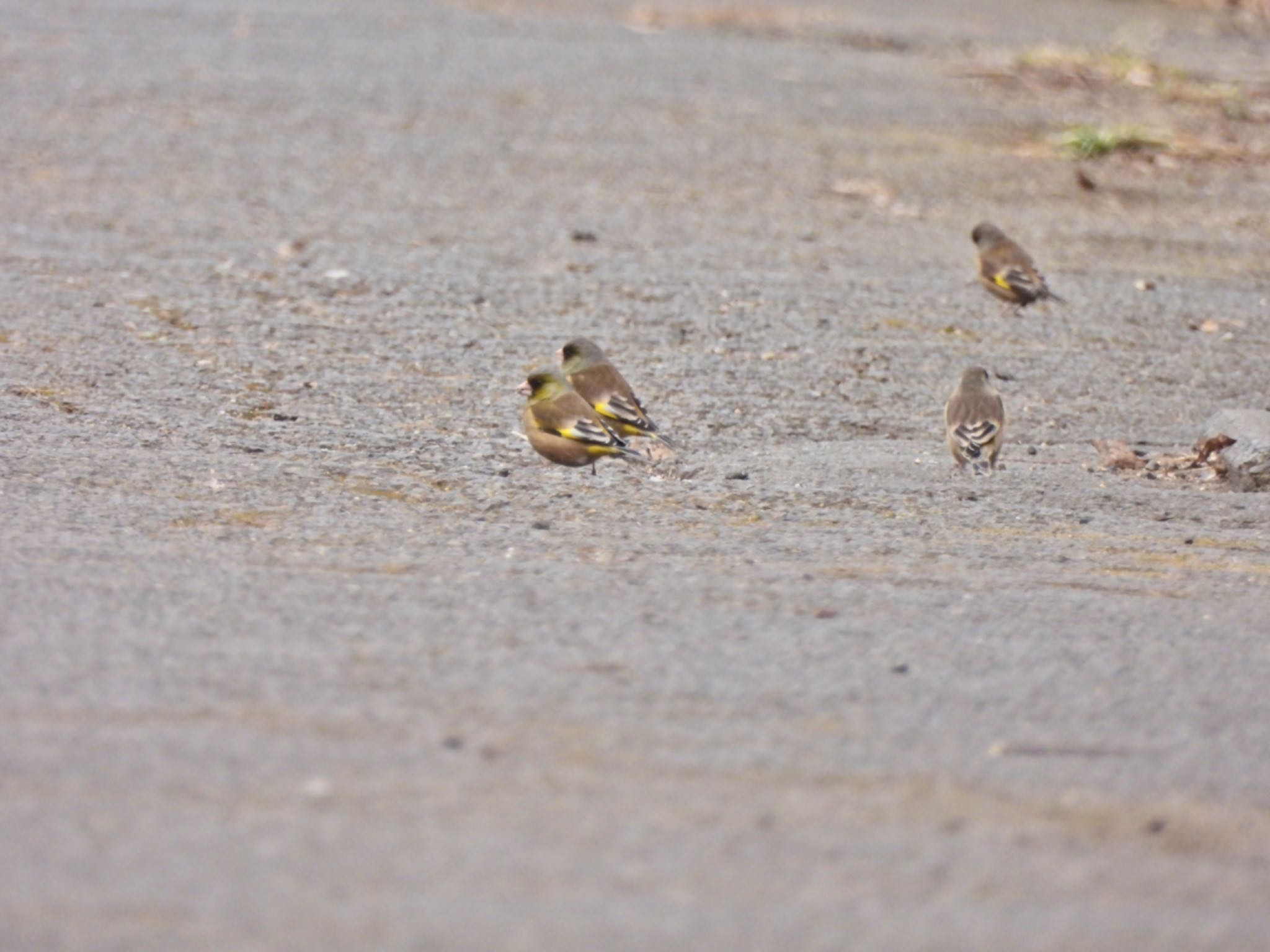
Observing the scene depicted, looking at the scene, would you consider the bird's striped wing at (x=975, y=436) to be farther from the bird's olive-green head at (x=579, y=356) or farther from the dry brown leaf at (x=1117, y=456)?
the bird's olive-green head at (x=579, y=356)

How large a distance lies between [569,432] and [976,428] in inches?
71.2

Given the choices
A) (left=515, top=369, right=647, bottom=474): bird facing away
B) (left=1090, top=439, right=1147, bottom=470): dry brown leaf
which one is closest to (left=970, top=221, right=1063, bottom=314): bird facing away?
(left=1090, top=439, right=1147, bottom=470): dry brown leaf

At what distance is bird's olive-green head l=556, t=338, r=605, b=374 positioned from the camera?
8.71 m

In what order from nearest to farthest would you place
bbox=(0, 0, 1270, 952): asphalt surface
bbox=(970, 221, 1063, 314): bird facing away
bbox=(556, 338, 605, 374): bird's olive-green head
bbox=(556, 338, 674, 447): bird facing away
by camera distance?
bbox=(0, 0, 1270, 952): asphalt surface < bbox=(556, 338, 674, 447): bird facing away < bbox=(556, 338, 605, 374): bird's olive-green head < bbox=(970, 221, 1063, 314): bird facing away

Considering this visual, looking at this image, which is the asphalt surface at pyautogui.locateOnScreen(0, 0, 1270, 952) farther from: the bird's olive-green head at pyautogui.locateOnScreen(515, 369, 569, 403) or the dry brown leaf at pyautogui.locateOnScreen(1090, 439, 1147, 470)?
the bird's olive-green head at pyautogui.locateOnScreen(515, 369, 569, 403)

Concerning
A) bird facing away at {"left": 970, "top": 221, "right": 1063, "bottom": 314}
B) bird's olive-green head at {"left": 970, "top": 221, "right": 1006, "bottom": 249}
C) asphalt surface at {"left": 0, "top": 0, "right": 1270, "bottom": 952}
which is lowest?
asphalt surface at {"left": 0, "top": 0, "right": 1270, "bottom": 952}

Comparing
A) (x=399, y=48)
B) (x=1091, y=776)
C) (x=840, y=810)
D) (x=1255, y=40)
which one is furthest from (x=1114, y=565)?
(x=1255, y=40)

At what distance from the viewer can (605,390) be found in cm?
838

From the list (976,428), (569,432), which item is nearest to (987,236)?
(976,428)

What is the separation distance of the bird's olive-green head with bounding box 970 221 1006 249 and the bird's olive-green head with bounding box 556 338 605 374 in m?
3.26

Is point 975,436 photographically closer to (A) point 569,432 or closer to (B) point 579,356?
(A) point 569,432

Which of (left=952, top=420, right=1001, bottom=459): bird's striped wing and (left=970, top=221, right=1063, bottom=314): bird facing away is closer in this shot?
(left=952, top=420, right=1001, bottom=459): bird's striped wing

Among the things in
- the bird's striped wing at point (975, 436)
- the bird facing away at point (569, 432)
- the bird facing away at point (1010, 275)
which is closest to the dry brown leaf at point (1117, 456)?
the bird's striped wing at point (975, 436)

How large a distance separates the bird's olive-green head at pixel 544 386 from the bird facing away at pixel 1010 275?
334cm
